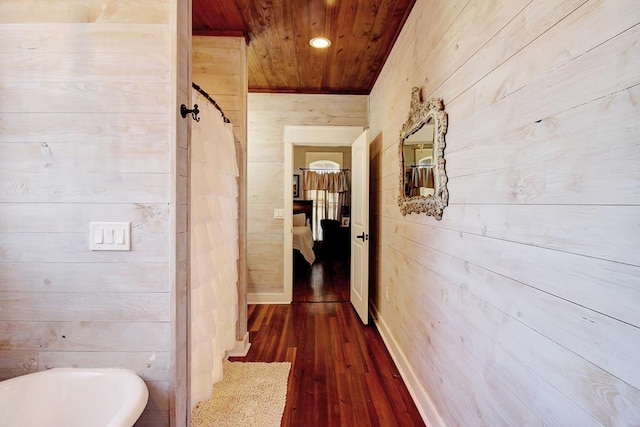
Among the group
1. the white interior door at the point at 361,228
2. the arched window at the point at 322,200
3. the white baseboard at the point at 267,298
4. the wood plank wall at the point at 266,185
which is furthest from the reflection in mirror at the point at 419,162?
the arched window at the point at 322,200

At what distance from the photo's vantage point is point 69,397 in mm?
1048

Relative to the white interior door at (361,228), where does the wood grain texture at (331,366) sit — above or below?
below

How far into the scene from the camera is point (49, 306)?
1.18m

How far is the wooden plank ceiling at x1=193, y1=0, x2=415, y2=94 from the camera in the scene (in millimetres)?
2166

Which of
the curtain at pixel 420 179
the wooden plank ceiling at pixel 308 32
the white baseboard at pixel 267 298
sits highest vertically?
the wooden plank ceiling at pixel 308 32

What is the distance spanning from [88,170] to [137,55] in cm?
48

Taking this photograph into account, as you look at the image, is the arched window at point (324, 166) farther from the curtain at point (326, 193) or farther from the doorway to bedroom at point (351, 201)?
the doorway to bedroom at point (351, 201)

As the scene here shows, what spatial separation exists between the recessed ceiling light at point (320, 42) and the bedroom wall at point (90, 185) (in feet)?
5.45

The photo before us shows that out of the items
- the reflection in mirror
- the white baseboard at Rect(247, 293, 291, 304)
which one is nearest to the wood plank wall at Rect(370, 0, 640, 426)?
the reflection in mirror

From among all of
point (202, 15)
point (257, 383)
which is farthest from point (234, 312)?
point (202, 15)

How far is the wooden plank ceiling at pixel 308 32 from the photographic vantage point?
217cm

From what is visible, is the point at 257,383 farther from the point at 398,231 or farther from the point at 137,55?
the point at 137,55

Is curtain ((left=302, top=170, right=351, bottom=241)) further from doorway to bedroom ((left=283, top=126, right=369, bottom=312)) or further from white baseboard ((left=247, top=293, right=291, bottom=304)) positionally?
white baseboard ((left=247, top=293, right=291, bottom=304))

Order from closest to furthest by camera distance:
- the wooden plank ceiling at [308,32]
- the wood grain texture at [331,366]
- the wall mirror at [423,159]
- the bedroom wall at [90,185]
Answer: the bedroom wall at [90,185] → the wall mirror at [423,159] → the wood grain texture at [331,366] → the wooden plank ceiling at [308,32]
